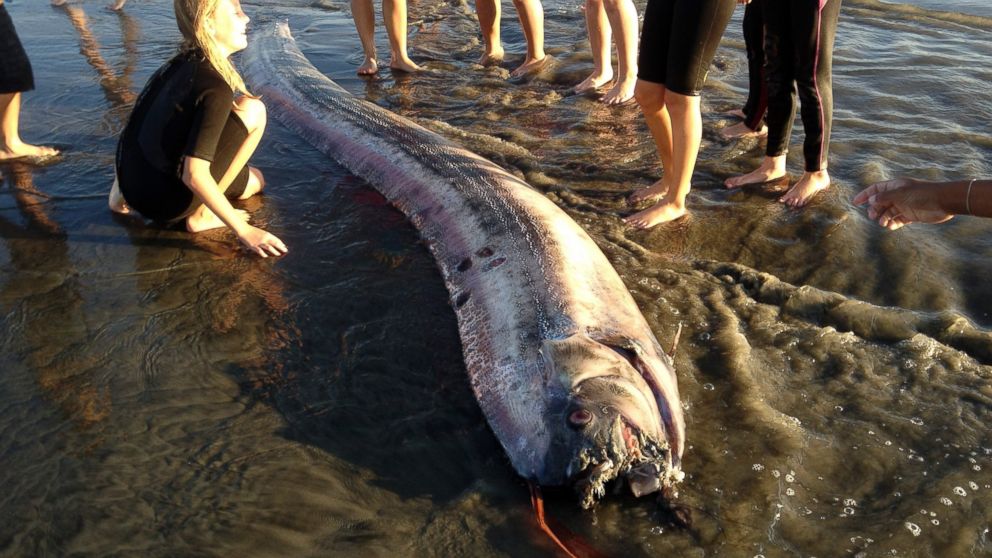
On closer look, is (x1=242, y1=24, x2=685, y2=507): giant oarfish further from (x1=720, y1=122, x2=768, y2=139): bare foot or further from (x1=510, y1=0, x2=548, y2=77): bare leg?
(x1=510, y1=0, x2=548, y2=77): bare leg

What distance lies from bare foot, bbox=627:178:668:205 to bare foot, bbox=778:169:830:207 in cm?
80

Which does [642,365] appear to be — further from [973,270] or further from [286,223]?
[286,223]

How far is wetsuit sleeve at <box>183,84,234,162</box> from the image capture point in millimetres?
4191

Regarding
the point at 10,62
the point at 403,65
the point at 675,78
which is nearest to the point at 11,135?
the point at 10,62

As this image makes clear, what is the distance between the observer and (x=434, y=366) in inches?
144

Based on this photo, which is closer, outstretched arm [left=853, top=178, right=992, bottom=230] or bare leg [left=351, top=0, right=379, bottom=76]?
outstretched arm [left=853, top=178, right=992, bottom=230]

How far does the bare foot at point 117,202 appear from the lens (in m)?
4.99

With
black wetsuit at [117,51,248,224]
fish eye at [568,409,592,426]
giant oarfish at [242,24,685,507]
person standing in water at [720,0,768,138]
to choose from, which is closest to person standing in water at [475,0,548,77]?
person standing in water at [720,0,768,138]

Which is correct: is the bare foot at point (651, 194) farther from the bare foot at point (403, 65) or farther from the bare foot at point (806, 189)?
the bare foot at point (403, 65)

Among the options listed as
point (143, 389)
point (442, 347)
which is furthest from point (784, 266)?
point (143, 389)

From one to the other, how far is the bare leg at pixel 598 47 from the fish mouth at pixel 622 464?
515 cm

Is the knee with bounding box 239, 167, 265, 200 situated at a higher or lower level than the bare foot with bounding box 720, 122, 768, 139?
lower

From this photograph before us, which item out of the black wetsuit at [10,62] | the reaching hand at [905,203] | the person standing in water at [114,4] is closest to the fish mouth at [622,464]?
the reaching hand at [905,203]

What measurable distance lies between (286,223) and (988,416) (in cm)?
410
